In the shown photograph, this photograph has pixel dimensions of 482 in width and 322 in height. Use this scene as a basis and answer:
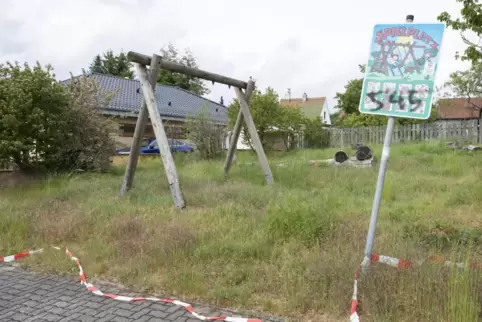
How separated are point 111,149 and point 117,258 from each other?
8604mm

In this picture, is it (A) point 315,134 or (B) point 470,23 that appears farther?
(A) point 315,134

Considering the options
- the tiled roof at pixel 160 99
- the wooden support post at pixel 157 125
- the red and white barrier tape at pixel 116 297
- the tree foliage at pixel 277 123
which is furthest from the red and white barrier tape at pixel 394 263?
the tiled roof at pixel 160 99

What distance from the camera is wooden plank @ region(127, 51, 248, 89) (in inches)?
292

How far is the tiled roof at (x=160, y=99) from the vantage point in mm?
23703

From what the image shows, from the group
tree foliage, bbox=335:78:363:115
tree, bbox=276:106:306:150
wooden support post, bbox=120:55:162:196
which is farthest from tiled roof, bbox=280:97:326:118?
wooden support post, bbox=120:55:162:196

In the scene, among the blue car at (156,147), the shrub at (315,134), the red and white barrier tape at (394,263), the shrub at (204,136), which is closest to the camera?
the red and white barrier tape at (394,263)

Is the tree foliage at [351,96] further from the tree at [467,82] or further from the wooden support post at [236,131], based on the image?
the wooden support post at [236,131]

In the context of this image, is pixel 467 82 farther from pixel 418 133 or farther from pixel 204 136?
pixel 204 136

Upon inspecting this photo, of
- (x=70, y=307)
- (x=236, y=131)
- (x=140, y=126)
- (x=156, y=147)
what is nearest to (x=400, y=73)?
(x=70, y=307)

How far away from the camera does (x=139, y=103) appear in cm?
2511

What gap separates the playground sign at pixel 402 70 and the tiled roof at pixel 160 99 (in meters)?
18.9

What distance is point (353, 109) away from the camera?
39938 mm

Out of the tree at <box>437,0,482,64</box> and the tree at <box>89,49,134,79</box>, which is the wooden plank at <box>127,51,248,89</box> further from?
the tree at <box>89,49,134,79</box>

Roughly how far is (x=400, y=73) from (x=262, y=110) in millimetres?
15148
